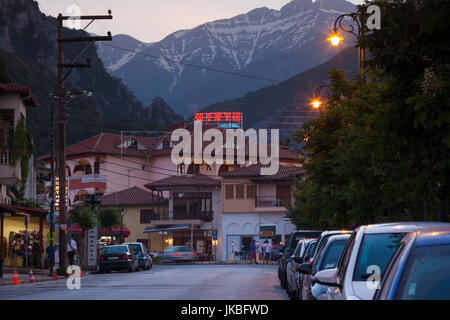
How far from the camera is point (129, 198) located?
325ft

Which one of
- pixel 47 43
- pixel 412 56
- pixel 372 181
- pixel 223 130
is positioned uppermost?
pixel 47 43

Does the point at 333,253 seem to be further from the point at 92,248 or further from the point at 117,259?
the point at 92,248

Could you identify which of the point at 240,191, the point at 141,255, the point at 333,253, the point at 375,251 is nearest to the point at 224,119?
the point at 240,191

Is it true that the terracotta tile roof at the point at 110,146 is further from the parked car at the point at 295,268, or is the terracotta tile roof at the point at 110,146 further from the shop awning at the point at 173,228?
the parked car at the point at 295,268

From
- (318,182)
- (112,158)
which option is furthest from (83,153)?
(318,182)

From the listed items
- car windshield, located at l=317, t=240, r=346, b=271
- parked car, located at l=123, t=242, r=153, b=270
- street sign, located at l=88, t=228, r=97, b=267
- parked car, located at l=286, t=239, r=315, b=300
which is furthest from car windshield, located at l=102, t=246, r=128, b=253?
car windshield, located at l=317, t=240, r=346, b=271

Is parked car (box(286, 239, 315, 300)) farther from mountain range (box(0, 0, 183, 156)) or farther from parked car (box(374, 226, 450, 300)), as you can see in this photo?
mountain range (box(0, 0, 183, 156))

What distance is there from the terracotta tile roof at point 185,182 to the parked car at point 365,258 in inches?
3226

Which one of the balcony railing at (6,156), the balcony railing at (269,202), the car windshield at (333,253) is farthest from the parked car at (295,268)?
the balcony railing at (269,202)

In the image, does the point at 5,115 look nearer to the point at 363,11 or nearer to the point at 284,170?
the point at 363,11

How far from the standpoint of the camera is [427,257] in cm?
650

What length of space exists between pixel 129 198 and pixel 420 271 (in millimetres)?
93548

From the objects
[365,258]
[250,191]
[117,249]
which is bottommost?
[117,249]

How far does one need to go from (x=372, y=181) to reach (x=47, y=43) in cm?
12795
